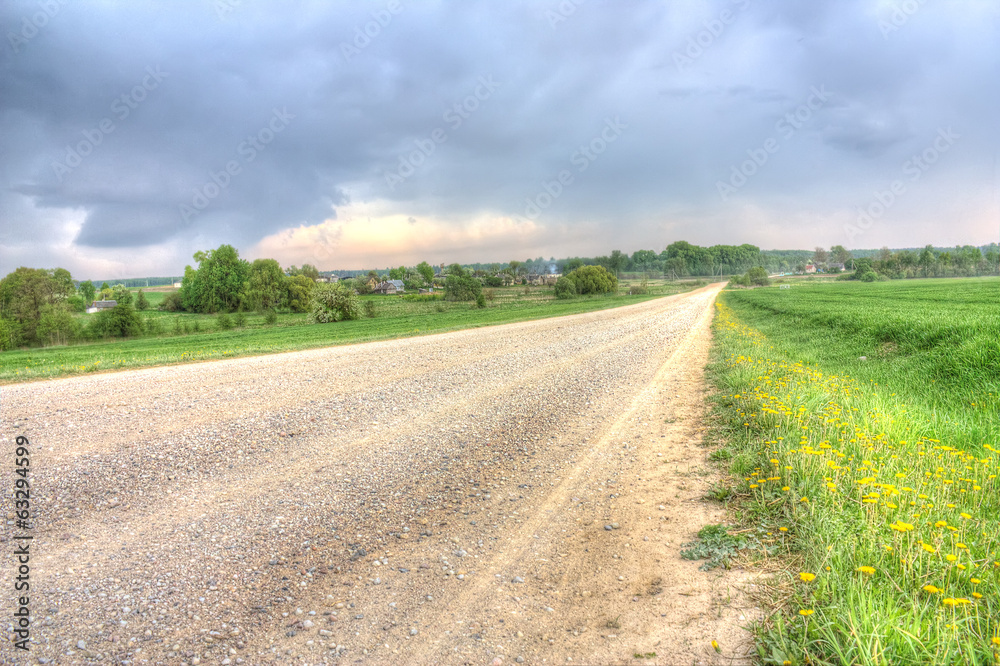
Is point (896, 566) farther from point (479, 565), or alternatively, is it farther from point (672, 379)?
point (672, 379)

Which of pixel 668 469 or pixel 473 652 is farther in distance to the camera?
pixel 668 469

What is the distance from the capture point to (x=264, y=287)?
198 ft

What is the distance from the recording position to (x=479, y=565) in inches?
171

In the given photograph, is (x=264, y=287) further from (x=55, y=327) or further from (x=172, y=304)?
(x=55, y=327)

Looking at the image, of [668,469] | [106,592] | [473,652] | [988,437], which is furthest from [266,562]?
[988,437]

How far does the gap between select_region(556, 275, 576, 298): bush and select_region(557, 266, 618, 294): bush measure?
204 cm

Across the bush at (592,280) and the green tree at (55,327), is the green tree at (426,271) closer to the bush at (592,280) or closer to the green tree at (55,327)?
the bush at (592,280)

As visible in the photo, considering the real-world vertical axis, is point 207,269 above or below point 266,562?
above

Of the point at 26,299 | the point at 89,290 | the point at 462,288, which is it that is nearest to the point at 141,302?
the point at 26,299

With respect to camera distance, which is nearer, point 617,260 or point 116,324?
point 116,324

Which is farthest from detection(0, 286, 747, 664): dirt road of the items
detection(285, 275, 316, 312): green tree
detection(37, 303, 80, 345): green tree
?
detection(285, 275, 316, 312): green tree

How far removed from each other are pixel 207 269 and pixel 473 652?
6947cm

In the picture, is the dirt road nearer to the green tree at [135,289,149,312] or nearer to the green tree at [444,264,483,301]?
the green tree at [444,264,483,301]

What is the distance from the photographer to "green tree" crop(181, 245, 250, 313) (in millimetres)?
60469
